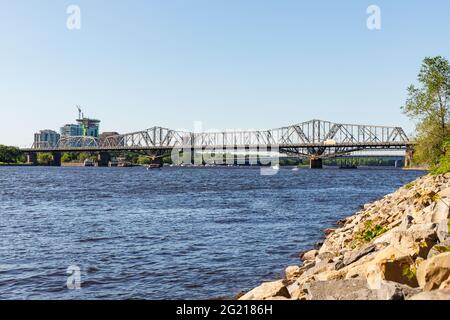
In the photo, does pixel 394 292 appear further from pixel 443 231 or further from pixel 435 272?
pixel 443 231

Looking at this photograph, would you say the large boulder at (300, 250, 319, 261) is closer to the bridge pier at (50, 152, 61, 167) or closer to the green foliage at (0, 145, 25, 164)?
the green foliage at (0, 145, 25, 164)

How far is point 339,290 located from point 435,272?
1385mm

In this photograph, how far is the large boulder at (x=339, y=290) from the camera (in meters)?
6.56

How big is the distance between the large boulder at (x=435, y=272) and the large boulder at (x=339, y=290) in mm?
831

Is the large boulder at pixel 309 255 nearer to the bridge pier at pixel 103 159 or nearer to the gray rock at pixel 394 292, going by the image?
the gray rock at pixel 394 292

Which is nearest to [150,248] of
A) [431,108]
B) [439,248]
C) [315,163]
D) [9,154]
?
[439,248]

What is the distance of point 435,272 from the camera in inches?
259

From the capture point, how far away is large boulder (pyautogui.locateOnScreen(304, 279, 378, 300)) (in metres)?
6.56

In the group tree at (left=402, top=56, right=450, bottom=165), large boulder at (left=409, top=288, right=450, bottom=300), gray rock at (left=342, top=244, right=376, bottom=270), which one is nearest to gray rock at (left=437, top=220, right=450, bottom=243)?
gray rock at (left=342, top=244, right=376, bottom=270)

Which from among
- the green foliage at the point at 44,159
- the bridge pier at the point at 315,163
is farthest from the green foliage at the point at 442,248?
the green foliage at the point at 44,159
